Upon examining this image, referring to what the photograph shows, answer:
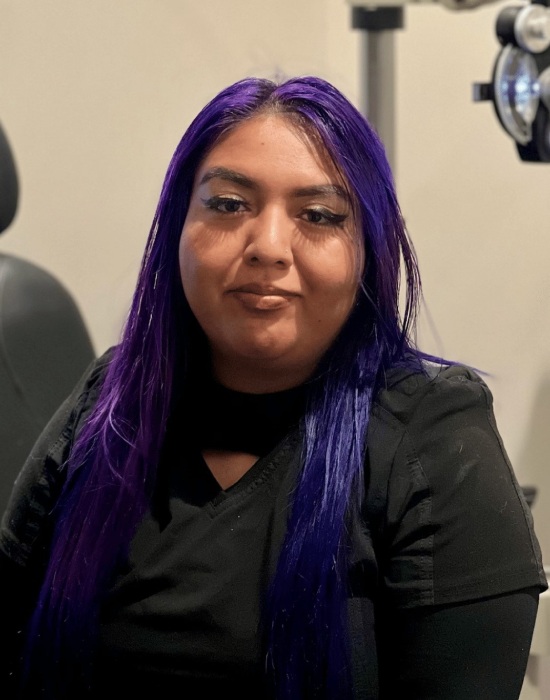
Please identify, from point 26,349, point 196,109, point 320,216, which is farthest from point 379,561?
point 196,109

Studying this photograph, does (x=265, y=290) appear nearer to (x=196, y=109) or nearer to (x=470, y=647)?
(x=470, y=647)

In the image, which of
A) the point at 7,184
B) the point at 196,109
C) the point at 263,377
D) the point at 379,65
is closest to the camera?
the point at 263,377

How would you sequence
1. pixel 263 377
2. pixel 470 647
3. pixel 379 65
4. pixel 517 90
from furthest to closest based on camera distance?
pixel 379 65 < pixel 517 90 < pixel 263 377 < pixel 470 647

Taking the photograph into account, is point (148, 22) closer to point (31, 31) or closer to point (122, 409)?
point (31, 31)

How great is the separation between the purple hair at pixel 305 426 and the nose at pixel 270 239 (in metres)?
0.07

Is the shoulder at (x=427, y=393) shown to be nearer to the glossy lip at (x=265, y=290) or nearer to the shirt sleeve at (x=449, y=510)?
the shirt sleeve at (x=449, y=510)

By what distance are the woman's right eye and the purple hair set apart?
0.18 feet

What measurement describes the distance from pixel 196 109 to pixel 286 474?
139 cm

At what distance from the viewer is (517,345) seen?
85.2 inches

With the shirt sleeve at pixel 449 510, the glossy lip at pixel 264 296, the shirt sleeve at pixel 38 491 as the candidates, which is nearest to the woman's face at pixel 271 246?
the glossy lip at pixel 264 296

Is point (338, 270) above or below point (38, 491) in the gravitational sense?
above

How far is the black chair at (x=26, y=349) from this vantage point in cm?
142

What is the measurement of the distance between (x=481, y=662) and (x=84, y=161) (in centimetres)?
146

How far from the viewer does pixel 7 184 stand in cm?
144
